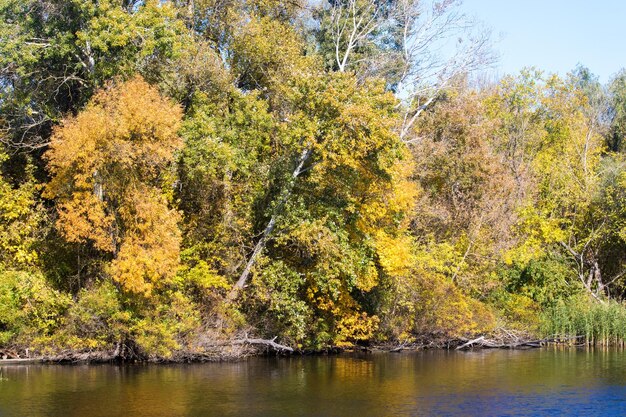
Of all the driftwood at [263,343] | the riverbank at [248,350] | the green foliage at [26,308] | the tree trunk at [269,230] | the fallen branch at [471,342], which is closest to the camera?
the green foliage at [26,308]

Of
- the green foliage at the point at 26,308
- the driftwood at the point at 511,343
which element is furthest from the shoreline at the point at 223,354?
the green foliage at the point at 26,308

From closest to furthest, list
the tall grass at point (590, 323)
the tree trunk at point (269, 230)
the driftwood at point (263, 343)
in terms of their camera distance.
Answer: the driftwood at point (263, 343) < the tree trunk at point (269, 230) < the tall grass at point (590, 323)

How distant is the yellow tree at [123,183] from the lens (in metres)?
33.5

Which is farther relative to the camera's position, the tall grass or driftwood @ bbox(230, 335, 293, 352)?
the tall grass

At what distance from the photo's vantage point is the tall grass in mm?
43938

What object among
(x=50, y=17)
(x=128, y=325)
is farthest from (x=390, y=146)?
(x=50, y=17)

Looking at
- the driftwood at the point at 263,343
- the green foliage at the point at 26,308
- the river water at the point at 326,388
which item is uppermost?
the green foliage at the point at 26,308

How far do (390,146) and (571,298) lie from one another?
18514 millimetres

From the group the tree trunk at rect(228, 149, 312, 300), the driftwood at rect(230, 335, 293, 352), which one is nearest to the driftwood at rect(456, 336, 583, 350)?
the driftwood at rect(230, 335, 293, 352)

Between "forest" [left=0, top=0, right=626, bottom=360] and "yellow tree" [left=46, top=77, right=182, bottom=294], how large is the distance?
99 mm

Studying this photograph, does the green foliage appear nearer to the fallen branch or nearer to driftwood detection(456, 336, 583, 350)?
the fallen branch

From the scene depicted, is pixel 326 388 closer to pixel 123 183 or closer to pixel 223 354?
pixel 223 354

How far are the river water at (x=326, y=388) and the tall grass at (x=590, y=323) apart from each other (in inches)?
249

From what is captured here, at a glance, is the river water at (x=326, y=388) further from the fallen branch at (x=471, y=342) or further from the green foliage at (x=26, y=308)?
the fallen branch at (x=471, y=342)
